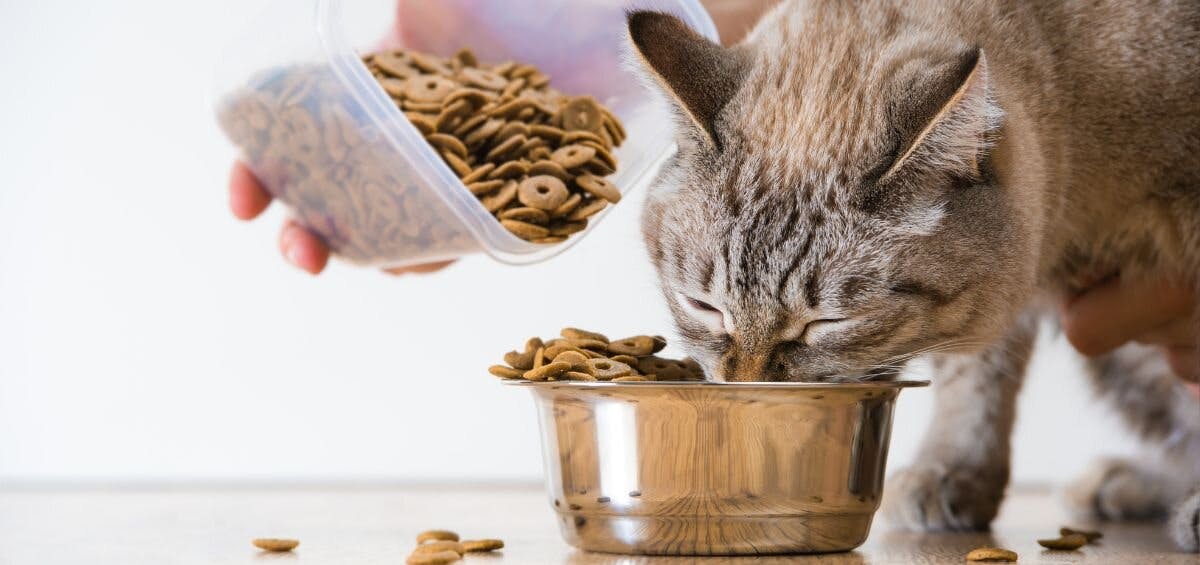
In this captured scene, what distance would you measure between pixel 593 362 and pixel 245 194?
2.98ft

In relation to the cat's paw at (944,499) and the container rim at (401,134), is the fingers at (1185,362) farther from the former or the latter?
the container rim at (401,134)

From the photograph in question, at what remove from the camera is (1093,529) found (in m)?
1.90

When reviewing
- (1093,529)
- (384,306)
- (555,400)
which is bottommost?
(1093,529)

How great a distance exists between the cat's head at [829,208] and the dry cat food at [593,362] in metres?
0.08

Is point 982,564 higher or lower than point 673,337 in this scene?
lower

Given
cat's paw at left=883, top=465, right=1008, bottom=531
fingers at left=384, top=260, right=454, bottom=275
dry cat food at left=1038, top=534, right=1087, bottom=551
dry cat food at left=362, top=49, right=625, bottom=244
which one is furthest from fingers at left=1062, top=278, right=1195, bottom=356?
fingers at left=384, top=260, right=454, bottom=275

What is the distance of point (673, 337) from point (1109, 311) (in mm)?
735

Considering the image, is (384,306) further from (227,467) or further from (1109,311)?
(1109,311)

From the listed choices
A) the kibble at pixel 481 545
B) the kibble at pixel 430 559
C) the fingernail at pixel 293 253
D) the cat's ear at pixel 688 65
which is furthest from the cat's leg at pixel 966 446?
the fingernail at pixel 293 253

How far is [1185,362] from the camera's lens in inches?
75.7

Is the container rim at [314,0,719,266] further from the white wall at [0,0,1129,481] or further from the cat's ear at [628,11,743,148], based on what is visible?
the white wall at [0,0,1129,481]

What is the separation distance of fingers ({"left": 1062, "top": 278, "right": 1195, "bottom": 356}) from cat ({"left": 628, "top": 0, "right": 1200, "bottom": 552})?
0.14ft

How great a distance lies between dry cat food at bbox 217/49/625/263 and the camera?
1730 mm

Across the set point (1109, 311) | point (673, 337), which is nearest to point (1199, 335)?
point (1109, 311)
